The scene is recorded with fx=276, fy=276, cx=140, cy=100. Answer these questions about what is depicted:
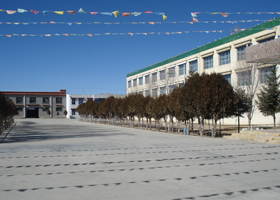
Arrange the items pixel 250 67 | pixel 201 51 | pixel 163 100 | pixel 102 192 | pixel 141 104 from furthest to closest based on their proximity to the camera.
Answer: pixel 201 51 → pixel 141 104 → pixel 250 67 → pixel 163 100 → pixel 102 192

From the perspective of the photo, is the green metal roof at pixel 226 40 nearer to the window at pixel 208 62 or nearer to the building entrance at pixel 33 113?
the window at pixel 208 62

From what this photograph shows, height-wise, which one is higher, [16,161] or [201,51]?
[201,51]

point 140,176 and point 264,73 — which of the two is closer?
point 140,176

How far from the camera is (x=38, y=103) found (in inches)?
3337

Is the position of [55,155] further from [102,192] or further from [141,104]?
[141,104]

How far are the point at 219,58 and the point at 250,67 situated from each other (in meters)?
9.62

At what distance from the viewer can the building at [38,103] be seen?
82438 millimetres

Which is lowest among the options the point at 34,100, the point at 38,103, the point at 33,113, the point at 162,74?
the point at 33,113

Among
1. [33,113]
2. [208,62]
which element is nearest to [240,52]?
[208,62]

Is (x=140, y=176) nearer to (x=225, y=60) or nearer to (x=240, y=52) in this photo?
(x=240, y=52)

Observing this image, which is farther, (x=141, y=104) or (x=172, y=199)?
(x=141, y=104)

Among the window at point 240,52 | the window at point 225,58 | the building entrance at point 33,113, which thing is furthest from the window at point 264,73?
the building entrance at point 33,113

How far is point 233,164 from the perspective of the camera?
8875 mm

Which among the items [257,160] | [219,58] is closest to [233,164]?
[257,160]
